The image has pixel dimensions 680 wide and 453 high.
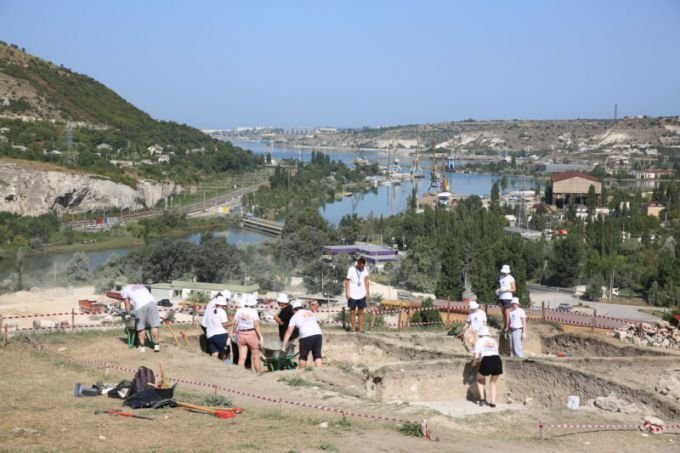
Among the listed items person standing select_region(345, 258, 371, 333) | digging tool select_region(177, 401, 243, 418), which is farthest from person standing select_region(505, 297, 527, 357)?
digging tool select_region(177, 401, 243, 418)

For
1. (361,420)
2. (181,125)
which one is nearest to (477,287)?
(361,420)

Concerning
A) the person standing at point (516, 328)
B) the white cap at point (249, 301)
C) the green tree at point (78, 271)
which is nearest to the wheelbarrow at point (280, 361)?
the white cap at point (249, 301)

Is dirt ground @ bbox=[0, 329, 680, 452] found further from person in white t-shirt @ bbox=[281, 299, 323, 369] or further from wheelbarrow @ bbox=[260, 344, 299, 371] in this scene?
wheelbarrow @ bbox=[260, 344, 299, 371]

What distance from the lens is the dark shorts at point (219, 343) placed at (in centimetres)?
1146

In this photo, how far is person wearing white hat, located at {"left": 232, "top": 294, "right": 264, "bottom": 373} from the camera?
10.8 meters

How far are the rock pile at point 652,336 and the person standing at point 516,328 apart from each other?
257 centimetres

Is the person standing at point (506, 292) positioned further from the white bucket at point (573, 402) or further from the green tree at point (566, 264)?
the green tree at point (566, 264)

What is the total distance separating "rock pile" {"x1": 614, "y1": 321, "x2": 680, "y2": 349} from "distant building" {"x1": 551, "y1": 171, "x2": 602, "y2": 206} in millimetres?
72553

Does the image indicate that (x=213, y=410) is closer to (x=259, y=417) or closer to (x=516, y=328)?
(x=259, y=417)

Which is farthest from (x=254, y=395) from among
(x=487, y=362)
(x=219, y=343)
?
(x=487, y=362)

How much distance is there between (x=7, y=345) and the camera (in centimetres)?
1210

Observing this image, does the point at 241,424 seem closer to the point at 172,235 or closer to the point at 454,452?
the point at 454,452

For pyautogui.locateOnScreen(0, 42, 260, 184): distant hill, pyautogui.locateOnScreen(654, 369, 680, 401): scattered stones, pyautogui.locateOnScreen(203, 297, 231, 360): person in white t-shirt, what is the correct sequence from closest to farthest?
1. pyautogui.locateOnScreen(654, 369, 680, 401): scattered stones
2. pyautogui.locateOnScreen(203, 297, 231, 360): person in white t-shirt
3. pyautogui.locateOnScreen(0, 42, 260, 184): distant hill

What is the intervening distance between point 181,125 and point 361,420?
414ft
